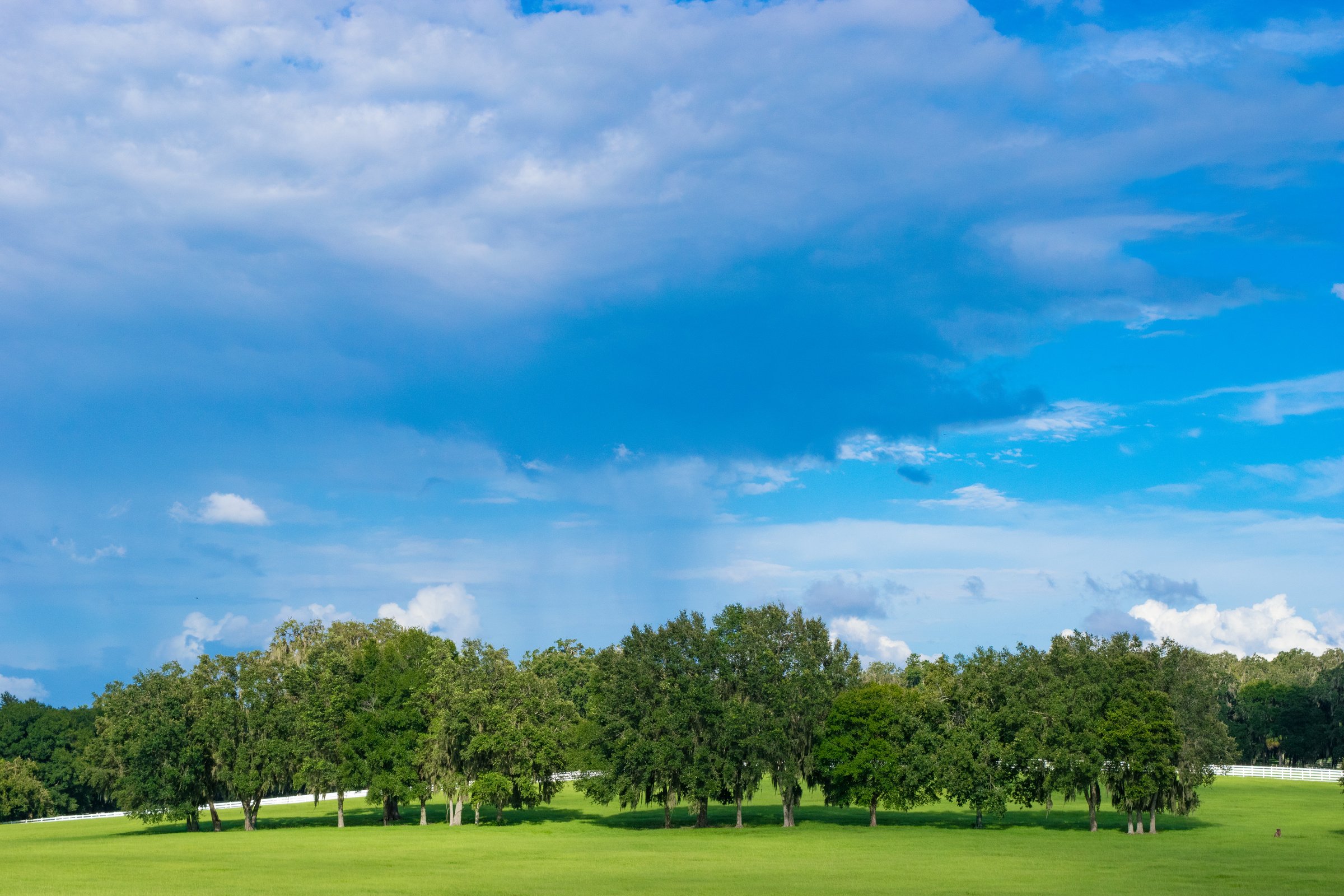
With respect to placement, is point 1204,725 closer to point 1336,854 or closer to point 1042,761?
point 1042,761

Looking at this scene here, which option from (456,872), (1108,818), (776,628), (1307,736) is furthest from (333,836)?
(1307,736)

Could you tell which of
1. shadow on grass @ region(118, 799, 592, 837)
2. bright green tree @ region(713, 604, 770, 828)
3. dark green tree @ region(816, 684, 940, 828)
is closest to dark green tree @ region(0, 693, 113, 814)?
shadow on grass @ region(118, 799, 592, 837)

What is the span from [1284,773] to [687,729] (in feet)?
276

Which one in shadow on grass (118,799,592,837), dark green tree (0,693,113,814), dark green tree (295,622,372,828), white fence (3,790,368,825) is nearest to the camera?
dark green tree (295,622,372,828)

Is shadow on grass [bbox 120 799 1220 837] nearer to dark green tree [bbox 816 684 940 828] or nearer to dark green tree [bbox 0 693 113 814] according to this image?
dark green tree [bbox 816 684 940 828]

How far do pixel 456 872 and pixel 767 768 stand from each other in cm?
3303

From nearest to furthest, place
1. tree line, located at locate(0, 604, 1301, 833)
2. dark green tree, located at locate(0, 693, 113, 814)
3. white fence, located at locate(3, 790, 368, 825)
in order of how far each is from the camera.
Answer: tree line, located at locate(0, 604, 1301, 833)
white fence, located at locate(3, 790, 368, 825)
dark green tree, located at locate(0, 693, 113, 814)

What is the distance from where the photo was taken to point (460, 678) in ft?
322

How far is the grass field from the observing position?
180 feet

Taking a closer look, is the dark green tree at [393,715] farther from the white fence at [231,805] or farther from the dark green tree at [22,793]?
the dark green tree at [22,793]

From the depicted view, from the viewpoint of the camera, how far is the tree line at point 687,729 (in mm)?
85688

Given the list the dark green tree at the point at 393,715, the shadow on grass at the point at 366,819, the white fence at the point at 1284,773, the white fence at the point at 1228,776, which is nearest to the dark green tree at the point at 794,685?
the shadow on grass at the point at 366,819

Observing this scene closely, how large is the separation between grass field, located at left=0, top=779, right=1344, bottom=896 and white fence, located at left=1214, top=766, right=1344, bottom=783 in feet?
83.6

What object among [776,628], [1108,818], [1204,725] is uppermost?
[776,628]
